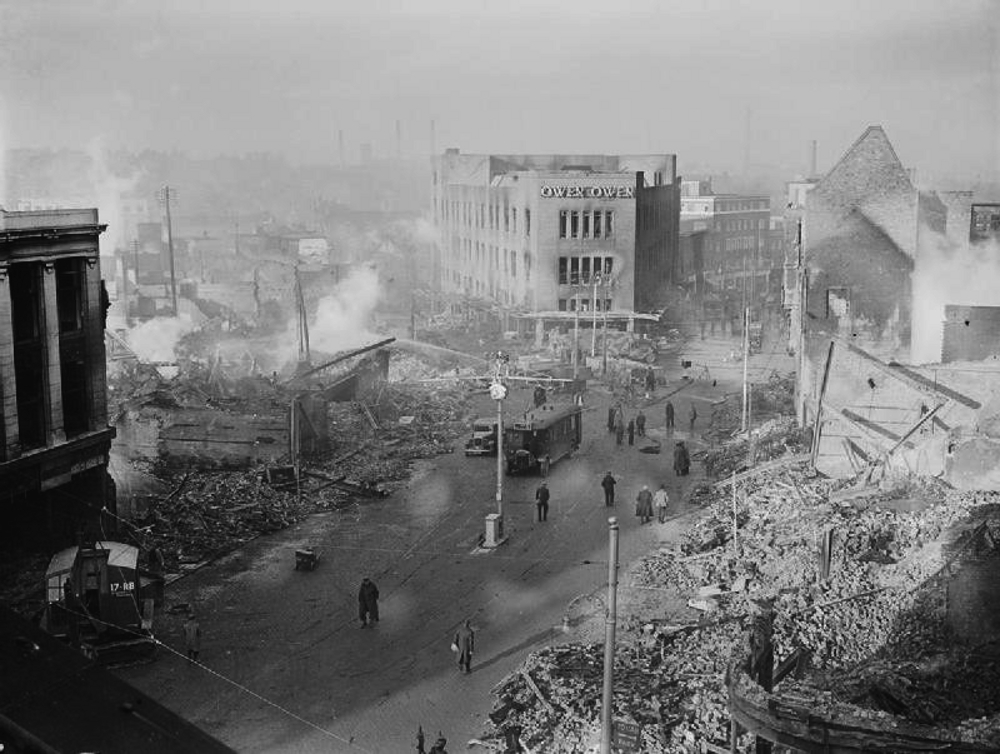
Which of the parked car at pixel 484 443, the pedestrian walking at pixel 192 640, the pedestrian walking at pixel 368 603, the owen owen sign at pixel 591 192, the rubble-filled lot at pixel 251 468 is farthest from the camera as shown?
the owen owen sign at pixel 591 192

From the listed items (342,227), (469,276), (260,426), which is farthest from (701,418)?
(342,227)

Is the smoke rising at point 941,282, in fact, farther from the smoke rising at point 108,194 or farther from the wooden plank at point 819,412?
the smoke rising at point 108,194

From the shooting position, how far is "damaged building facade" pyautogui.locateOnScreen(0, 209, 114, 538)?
2817 cm

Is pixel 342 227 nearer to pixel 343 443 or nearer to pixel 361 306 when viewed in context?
pixel 361 306

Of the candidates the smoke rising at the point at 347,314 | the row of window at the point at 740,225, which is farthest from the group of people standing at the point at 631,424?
the row of window at the point at 740,225

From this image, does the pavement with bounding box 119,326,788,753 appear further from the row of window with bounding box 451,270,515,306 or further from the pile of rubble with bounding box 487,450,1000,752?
the row of window with bounding box 451,270,515,306

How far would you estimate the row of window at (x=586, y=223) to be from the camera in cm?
7275

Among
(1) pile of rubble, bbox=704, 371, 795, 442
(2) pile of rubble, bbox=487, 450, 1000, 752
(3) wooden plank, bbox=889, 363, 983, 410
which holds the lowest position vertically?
(1) pile of rubble, bbox=704, 371, 795, 442

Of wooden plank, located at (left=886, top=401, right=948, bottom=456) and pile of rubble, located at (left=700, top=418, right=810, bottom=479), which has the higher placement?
wooden plank, located at (left=886, top=401, right=948, bottom=456)

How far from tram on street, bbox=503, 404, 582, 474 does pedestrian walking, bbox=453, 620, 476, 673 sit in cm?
1645

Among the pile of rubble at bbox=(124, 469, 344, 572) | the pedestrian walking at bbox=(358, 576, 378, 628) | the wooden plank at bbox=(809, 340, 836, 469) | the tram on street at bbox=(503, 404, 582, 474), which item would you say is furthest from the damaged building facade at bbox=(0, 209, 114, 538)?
the wooden plank at bbox=(809, 340, 836, 469)

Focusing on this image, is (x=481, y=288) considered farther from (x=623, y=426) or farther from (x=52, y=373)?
(x=52, y=373)

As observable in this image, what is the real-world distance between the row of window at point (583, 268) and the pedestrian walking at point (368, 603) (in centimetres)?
4977

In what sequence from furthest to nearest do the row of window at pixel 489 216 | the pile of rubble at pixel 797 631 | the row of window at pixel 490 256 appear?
the row of window at pixel 490 256, the row of window at pixel 489 216, the pile of rubble at pixel 797 631
